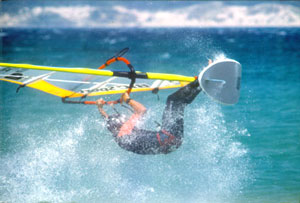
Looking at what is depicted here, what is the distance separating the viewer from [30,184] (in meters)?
6.11

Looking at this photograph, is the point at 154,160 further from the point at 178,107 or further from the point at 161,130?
the point at 178,107

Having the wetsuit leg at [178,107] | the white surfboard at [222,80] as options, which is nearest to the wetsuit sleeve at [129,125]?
the wetsuit leg at [178,107]

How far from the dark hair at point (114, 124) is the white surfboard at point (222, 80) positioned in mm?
1320

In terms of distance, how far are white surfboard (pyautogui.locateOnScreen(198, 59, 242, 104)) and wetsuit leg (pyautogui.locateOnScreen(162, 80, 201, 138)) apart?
0.20m

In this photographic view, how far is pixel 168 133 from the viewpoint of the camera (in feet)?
16.8

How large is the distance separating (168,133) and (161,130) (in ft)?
0.37

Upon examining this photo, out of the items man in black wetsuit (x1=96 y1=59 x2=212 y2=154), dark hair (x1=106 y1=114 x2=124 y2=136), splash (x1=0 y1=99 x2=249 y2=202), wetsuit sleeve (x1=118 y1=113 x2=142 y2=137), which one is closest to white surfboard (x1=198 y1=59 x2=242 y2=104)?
A: man in black wetsuit (x1=96 y1=59 x2=212 y2=154)

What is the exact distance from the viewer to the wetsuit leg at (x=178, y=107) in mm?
5105

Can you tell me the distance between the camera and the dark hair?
17.1 feet

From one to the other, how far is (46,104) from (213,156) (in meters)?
5.94

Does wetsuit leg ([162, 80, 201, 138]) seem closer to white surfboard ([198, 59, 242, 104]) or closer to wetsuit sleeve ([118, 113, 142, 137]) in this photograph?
white surfboard ([198, 59, 242, 104])

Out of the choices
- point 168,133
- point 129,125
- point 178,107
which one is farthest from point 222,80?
point 129,125

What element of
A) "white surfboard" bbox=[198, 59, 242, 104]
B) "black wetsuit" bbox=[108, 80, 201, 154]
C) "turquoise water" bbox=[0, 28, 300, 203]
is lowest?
"turquoise water" bbox=[0, 28, 300, 203]

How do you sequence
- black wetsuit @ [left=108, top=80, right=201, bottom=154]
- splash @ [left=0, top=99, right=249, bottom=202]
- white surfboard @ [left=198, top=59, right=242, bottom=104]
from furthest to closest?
splash @ [left=0, top=99, right=249, bottom=202], black wetsuit @ [left=108, top=80, right=201, bottom=154], white surfboard @ [left=198, top=59, right=242, bottom=104]
